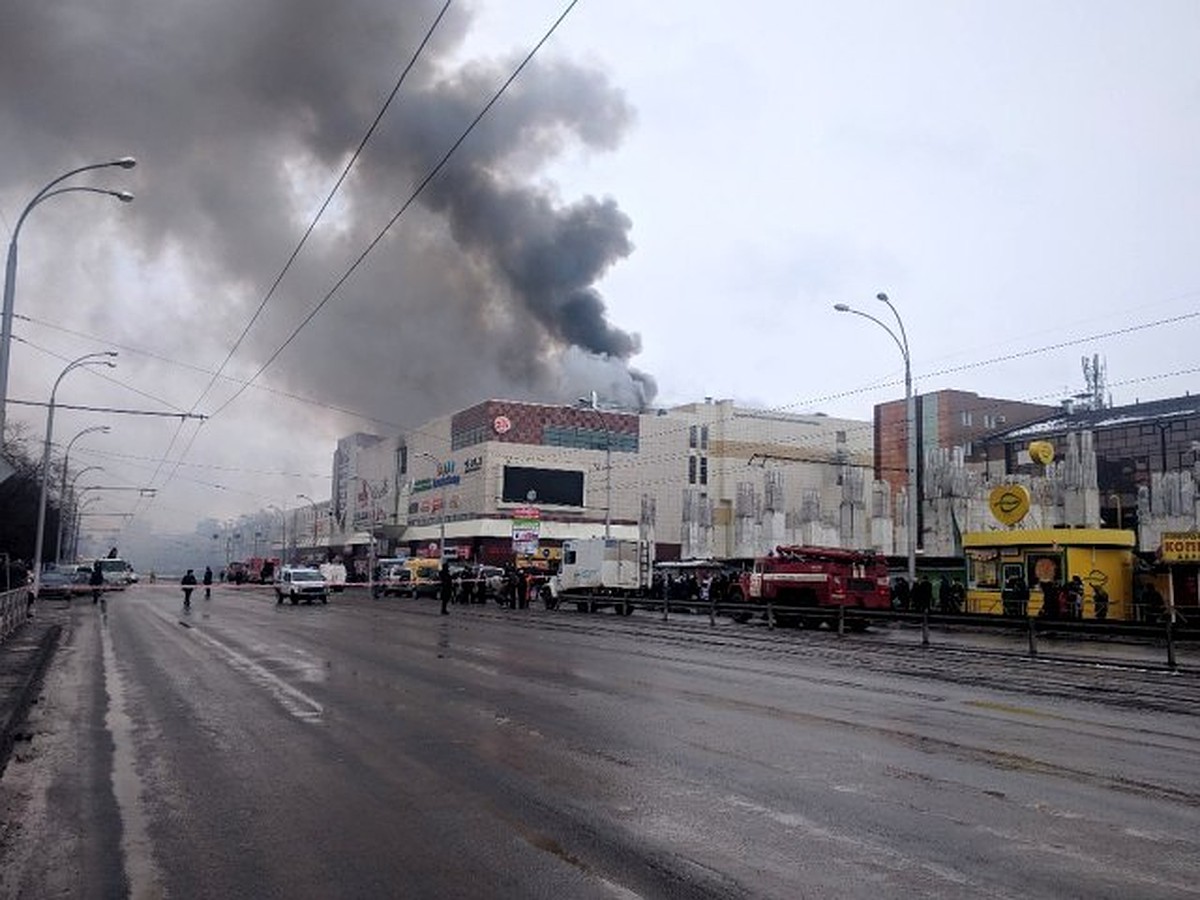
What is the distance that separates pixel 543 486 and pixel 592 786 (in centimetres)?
7414

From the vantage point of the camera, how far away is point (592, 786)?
7238 millimetres

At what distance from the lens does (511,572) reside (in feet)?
139

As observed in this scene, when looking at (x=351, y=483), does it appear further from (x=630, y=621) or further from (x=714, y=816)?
(x=714, y=816)

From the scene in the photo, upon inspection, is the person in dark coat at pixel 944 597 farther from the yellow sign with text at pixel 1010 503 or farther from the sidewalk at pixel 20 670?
the sidewalk at pixel 20 670

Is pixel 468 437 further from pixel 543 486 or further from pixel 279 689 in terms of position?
pixel 279 689

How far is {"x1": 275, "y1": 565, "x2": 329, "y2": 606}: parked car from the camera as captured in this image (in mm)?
40938

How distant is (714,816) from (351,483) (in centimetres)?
11134

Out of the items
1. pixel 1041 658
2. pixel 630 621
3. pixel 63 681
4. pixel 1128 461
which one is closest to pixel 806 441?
pixel 1128 461

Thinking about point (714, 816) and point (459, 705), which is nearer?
point (714, 816)

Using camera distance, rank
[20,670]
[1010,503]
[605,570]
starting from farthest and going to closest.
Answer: [605,570], [1010,503], [20,670]

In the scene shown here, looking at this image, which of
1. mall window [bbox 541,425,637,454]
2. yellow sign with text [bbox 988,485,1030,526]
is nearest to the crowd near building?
mall window [bbox 541,425,637,454]

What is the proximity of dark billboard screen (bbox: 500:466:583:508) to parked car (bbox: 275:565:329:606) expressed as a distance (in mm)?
37315

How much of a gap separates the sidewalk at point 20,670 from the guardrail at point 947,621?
16.8 m

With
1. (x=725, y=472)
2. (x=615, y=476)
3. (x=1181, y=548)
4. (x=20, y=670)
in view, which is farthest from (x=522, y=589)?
(x=725, y=472)
